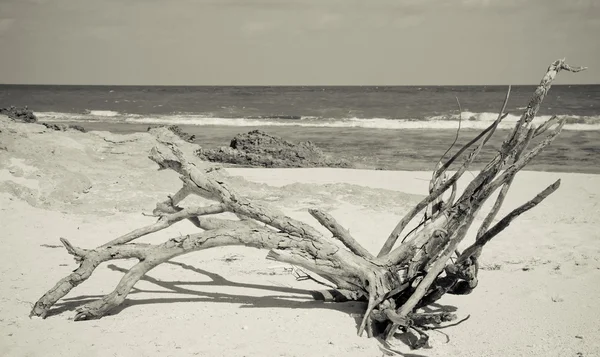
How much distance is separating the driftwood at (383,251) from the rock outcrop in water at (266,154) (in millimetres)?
8517

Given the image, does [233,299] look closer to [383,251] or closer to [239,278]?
[239,278]

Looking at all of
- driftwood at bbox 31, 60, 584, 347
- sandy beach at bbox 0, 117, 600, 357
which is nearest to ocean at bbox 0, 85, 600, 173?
driftwood at bbox 31, 60, 584, 347

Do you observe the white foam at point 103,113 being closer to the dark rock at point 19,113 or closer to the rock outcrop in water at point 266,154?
the dark rock at point 19,113

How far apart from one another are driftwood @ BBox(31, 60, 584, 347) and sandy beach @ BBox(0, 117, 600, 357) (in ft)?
0.72

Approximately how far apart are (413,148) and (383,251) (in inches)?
535

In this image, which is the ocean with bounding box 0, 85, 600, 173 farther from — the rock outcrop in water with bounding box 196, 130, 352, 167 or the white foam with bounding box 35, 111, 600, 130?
the rock outcrop in water with bounding box 196, 130, 352, 167

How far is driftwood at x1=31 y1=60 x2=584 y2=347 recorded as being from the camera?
3941 mm

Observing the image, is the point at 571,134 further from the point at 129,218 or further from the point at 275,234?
the point at 275,234

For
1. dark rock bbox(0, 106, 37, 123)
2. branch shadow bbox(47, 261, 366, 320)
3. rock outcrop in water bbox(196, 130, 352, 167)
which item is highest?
dark rock bbox(0, 106, 37, 123)

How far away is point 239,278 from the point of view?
533 cm

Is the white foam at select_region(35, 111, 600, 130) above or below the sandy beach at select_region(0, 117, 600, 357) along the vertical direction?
above

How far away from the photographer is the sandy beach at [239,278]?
156 inches

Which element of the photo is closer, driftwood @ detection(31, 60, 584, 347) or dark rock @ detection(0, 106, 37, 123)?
driftwood @ detection(31, 60, 584, 347)

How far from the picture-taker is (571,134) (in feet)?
70.0
